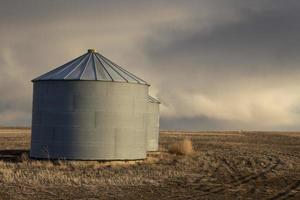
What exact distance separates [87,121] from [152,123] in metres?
10.4

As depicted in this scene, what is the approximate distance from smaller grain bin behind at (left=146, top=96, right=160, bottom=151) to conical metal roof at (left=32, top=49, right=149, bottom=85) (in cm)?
732

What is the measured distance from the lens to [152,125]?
38.1m

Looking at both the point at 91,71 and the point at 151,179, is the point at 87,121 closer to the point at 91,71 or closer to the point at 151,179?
the point at 91,71

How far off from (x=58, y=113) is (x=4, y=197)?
10492mm

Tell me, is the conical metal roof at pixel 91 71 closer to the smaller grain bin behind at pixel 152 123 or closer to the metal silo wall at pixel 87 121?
the metal silo wall at pixel 87 121

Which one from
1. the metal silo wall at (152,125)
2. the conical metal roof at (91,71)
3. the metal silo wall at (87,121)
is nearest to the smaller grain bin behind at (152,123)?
the metal silo wall at (152,125)

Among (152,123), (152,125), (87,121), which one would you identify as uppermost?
(152,123)

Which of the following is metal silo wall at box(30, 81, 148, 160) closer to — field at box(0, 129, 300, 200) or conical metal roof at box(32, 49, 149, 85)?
conical metal roof at box(32, 49, 149, 85)

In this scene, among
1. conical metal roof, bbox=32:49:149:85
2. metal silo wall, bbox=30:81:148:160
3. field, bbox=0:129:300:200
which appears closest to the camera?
field, bbox=0:129:300:200

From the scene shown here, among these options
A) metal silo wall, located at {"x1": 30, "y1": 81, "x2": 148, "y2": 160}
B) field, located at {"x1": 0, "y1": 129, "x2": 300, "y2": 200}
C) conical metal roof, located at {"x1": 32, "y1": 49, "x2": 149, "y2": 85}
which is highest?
conical metal roof, located at {"x1": 32, "y1": 49, "x2": 149, "y2": 85}

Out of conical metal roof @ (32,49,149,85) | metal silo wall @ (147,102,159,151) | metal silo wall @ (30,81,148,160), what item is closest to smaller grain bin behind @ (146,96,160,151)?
metal silo wall @ (147,102,159,151)

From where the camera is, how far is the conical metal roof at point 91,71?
28.8m

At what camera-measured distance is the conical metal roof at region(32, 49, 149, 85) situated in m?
28.8

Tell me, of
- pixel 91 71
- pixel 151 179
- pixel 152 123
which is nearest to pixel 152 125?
pixel 152 123
